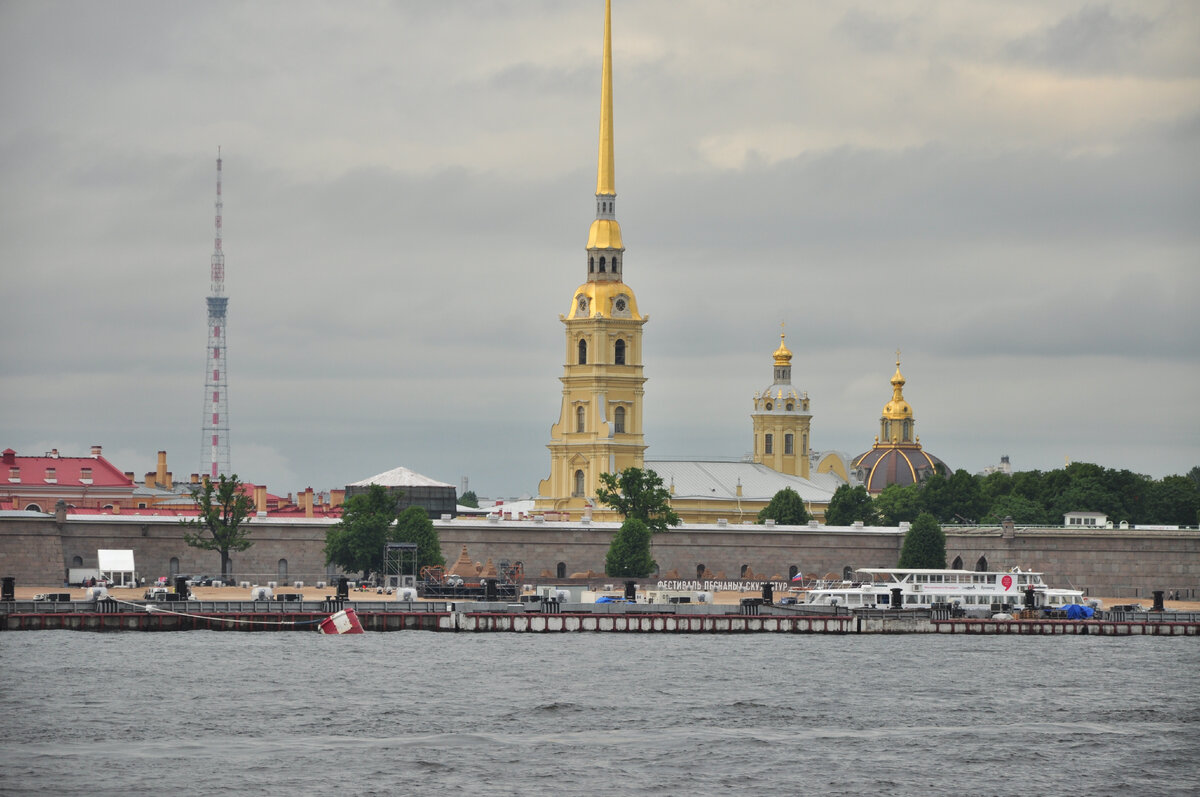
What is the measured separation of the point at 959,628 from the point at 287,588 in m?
40.1

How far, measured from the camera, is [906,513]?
15238cm

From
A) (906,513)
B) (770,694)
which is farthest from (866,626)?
(906,513)

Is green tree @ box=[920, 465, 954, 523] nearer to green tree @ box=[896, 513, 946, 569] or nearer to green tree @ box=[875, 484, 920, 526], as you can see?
green tree @ box=[875, 484, 920, 526]

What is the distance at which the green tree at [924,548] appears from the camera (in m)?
123

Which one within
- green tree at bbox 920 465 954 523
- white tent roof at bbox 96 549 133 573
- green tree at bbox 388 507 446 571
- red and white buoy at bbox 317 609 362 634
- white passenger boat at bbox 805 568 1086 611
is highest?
green tree at bbox 920 465 954 523

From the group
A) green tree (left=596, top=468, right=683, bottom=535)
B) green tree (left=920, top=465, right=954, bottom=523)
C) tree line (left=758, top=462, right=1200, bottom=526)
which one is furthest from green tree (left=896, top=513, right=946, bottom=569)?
green tree (left=920, top=465, right=954, bottom=523)

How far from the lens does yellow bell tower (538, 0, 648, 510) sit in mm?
146750

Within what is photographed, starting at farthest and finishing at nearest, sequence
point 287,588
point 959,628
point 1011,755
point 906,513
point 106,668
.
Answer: point 906,513 < point 287,588 < point 959,628 < point 106,668 < point 1011,755

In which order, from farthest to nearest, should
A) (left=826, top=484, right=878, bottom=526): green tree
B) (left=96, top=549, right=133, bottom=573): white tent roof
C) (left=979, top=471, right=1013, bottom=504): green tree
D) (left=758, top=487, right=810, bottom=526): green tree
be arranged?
(left=979, top=471, right=1013, bottom=504): green tree → (left=826, top=484, right=878, bottom=526): green tree → (left=758, top=487, right=810, bottom=526): green tree → (left=96, top=549, right=133, bottom=573): white tent roof

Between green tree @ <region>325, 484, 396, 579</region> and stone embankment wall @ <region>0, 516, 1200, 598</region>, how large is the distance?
13.1ft

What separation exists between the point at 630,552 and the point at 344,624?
36.1 m

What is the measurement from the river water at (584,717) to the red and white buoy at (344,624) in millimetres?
1671

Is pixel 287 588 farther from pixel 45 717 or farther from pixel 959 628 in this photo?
pixel 45 717

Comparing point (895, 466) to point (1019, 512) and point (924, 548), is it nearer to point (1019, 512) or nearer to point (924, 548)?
point (1019, 512)
